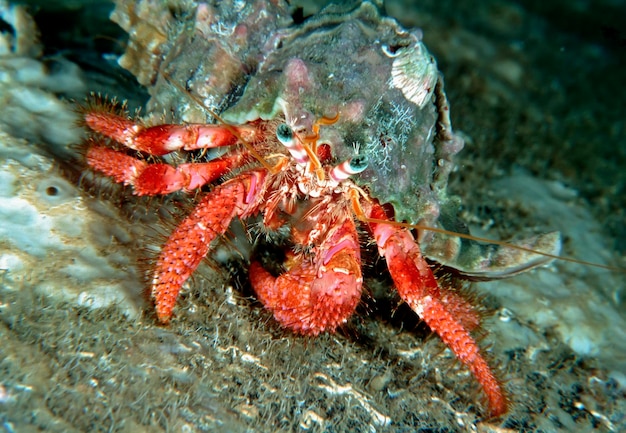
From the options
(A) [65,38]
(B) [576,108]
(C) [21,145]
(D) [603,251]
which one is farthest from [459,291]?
(A) [65,38]

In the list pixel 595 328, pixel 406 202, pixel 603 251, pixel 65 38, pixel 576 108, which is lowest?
pixel 65 38

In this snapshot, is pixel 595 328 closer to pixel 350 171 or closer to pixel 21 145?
pixel 350 171

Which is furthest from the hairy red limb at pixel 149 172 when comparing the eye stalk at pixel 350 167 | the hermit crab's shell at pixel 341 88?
the eye stalk at pixel 350 167

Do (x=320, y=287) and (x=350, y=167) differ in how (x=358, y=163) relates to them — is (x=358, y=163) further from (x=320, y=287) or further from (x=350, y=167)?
(x=320, y=287)

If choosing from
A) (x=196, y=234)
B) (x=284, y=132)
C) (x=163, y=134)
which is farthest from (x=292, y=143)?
(x=163, y=134)

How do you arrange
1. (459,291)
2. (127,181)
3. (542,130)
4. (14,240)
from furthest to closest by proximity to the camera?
(542,130) < (459,291) < (127,181) < (14,240)

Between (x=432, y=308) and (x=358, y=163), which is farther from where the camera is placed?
(x=432, y=308)

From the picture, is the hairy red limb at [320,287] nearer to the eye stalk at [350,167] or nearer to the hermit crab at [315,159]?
the hermit crab at [315,159]
